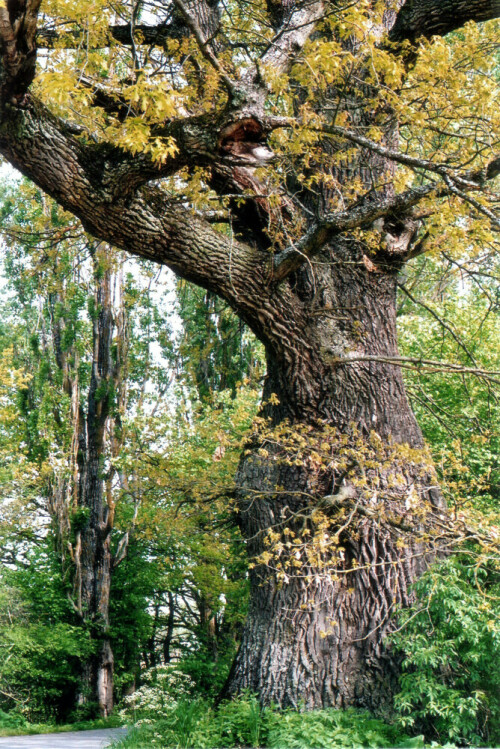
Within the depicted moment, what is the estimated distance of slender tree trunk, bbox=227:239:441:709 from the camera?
6.36 metres

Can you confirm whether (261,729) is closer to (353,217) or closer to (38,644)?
(353,217)

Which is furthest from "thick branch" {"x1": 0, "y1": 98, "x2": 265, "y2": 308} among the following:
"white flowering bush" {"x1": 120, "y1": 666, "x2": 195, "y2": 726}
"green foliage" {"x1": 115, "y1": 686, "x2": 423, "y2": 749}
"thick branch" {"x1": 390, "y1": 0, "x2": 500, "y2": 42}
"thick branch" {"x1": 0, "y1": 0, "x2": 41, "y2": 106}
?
"white flowering bush" {"x1": 120, "y1": 666, "x2": 195, "y2": 726}

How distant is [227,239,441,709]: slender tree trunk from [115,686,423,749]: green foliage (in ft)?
0.93

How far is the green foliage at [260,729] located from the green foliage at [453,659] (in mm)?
354

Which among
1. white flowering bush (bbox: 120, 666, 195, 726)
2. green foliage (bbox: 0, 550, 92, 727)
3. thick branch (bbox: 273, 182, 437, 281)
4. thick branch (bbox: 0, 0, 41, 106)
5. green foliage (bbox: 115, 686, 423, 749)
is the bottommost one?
green foliage (bbox: 115, 686, 423, 749)

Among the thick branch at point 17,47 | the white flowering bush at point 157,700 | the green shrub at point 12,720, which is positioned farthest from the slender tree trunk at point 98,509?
the thick branch at point 17,47

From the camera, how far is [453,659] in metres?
5.74

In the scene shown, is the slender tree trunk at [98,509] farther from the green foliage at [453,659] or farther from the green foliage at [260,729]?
the green foliage at [453,659]

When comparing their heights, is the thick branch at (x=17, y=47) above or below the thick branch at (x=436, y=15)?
below

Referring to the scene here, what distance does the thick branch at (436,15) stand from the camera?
744 centimetres

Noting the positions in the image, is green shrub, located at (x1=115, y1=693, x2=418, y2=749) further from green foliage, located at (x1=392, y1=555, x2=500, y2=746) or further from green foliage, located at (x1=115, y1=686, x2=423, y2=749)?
green foliage, located at (x1=392, y1=555, x2=500, y2=746)

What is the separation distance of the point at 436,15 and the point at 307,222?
2610 mm

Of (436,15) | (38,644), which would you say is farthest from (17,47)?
(38,644)

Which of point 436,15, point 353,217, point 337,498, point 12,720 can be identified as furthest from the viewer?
point 12,720
